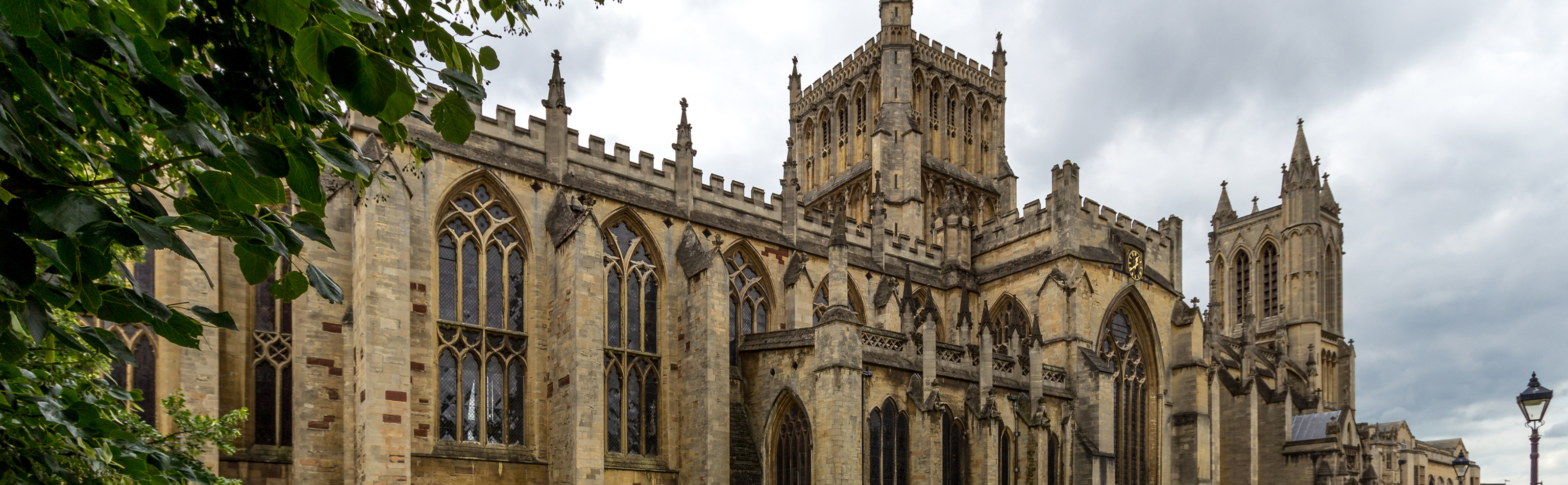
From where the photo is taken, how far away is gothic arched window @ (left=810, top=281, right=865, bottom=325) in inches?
1049

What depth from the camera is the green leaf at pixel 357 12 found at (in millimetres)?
2838

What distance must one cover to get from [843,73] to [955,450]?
2039 cm

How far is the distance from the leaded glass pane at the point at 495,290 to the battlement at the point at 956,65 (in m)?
21.0

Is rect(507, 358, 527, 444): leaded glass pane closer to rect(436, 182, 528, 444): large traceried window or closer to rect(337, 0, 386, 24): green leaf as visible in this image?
rect(436, 182, 528, 444): large traceried window

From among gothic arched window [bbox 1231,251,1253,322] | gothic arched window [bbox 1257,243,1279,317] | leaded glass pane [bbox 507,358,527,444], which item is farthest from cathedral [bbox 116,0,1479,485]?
gothic arched window [bbox 1231,251,1253,322]

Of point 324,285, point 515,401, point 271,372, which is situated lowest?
point 515,401

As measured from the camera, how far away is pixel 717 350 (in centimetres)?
2259

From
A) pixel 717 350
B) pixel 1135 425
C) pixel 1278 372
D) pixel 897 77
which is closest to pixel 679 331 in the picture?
pixel 717 350

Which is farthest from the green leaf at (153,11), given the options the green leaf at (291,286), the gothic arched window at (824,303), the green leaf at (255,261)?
the gothic arched window at (824,303)

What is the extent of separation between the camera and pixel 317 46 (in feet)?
8.96

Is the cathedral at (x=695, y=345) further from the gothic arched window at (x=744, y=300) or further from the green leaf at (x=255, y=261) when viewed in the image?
the green leaf at (x=255, y=261)

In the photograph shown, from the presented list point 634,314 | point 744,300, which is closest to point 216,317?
point 634,314

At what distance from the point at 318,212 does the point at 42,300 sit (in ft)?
2.83

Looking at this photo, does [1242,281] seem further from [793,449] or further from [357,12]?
[357,12]
